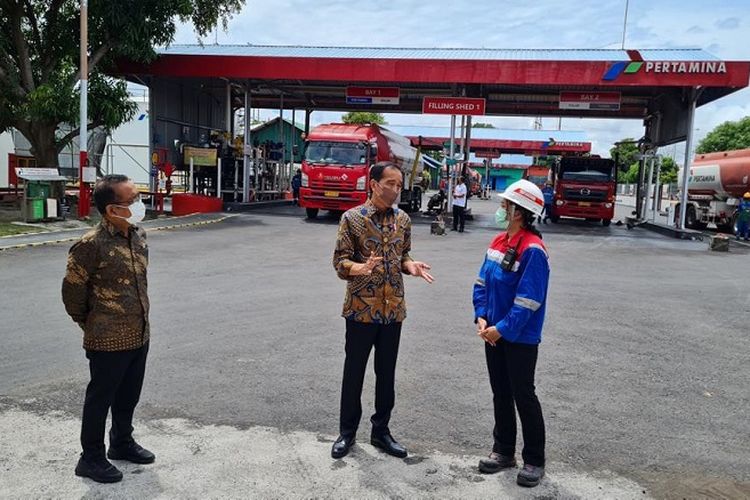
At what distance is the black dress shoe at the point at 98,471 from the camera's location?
3416 mm

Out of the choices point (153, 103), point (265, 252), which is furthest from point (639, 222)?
point (153, 103)

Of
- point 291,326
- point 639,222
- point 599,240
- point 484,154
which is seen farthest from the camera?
point 484,154

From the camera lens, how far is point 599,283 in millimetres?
10586

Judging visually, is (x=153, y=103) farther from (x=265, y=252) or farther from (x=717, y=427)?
(x=717, y=427)

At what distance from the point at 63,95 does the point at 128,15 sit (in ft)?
10.1

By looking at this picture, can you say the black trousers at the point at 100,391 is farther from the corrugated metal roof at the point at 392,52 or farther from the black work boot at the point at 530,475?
the corrugated metal roof at the point at 392,52

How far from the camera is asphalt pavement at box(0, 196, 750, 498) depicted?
3580 millimetres

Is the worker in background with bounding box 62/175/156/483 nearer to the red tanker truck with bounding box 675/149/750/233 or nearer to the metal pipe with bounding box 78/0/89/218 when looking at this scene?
the metal pipe with bounding box 78/0/89/218

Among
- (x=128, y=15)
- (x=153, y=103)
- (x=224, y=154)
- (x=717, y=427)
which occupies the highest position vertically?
(x=128, y=15)

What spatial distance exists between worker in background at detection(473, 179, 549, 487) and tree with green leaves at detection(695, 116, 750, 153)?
62244 millimetres

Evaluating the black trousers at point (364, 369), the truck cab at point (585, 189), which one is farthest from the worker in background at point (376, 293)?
the truck cab at point (585, 189)

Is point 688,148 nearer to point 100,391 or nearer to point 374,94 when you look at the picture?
point 374,94

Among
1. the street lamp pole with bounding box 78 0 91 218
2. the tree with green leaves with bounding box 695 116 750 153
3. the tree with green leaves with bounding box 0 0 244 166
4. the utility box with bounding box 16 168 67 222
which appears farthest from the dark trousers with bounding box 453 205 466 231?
the tree with green leaves with bounding box 695 116 750 153

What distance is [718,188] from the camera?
24297 mm
